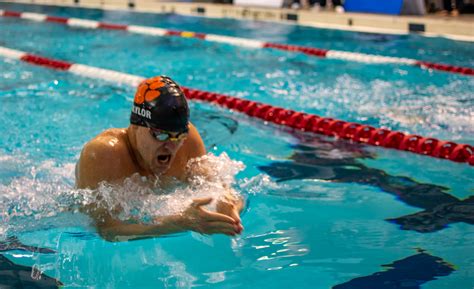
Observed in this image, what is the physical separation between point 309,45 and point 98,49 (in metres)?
2.74

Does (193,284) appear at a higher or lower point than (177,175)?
lower

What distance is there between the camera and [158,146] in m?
2.80

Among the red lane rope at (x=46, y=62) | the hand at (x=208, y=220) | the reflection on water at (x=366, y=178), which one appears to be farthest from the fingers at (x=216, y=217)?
the red lane rope at (x=46, y=62)

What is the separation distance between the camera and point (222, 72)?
7496mm

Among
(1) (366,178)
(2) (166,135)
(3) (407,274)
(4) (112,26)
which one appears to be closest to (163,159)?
(2) (166,135)

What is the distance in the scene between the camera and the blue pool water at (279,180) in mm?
2943

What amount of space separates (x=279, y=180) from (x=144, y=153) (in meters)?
1.40

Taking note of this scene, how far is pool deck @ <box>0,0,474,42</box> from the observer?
31.4ft

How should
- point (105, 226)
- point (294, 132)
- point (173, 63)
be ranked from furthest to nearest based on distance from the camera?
point (173, 63), point (294, 132), point (105, 226)

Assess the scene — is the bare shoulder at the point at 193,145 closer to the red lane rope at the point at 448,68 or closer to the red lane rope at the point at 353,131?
the red lane rope at the point at 353,131

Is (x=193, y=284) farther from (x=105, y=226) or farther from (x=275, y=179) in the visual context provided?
(x=275, y=179)

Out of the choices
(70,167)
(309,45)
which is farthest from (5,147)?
(309,45)

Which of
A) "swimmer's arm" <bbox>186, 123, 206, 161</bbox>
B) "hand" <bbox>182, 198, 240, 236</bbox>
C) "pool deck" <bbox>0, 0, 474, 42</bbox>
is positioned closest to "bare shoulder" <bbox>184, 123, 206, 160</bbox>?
"swimmer's arm" <bbox>186, 123, 206, 161</bbox>

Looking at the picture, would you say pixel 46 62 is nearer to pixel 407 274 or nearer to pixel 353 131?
pixel 353 131
